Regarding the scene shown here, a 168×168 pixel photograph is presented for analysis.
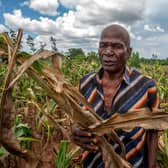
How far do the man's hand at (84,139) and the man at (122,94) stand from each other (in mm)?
283

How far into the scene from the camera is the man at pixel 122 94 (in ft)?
6.38

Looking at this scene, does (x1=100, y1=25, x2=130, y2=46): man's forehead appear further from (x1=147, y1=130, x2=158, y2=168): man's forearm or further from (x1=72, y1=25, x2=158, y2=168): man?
(x1=147, y1=130, x2=158, y2=168): man's forearm

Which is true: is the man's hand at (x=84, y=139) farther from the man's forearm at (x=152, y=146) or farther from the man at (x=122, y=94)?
the man's forearm at (x=152, y=146)

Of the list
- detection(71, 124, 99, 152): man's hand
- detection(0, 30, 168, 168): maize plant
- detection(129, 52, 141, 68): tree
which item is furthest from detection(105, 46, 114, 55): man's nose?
detection(129, 52, 141, 68): tree

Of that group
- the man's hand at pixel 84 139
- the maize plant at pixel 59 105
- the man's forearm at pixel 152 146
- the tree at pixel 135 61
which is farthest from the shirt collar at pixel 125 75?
the tree at pixel 135 61

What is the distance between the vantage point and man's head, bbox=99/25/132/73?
193 cm

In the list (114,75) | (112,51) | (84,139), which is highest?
(112,51)

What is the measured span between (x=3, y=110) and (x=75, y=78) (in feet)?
18.7

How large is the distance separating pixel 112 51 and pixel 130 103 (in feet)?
0.89

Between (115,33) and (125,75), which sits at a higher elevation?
(115,33)

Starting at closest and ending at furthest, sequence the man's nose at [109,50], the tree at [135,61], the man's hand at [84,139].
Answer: the man's hand at [84,139] < the man's nose at [109,50] < the tree at [135,61]

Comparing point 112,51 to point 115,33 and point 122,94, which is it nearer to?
point 115,33

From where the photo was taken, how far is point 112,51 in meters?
1.93

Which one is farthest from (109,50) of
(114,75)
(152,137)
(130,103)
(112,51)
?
(152,137)
